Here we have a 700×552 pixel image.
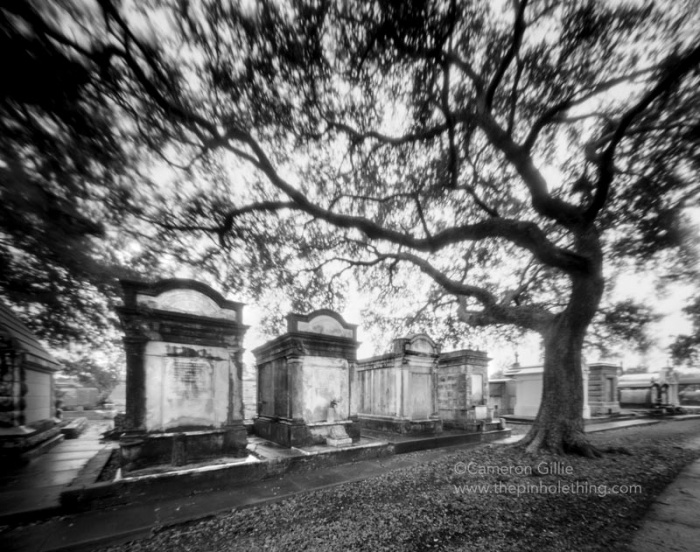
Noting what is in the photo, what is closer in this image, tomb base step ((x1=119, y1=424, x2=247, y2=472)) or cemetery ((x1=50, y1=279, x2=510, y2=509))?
tomb base step ((x1=119, y1=424, x2=247, y2=472))

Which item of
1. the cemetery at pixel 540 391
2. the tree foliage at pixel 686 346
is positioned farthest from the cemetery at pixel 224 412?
the tree foliage at pixel 686 346

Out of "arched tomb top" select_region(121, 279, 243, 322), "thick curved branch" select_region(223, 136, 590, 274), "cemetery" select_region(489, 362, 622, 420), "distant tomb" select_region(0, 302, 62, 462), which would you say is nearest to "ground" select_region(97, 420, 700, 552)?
"arched tomb top" select_region(121, 279, 243, 322)

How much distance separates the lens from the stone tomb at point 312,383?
7766mm

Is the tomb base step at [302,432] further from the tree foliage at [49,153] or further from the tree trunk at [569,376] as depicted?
the tree foliage at [49,153]

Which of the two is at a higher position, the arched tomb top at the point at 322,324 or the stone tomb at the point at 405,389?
the arched tomb top at the point at 322,324

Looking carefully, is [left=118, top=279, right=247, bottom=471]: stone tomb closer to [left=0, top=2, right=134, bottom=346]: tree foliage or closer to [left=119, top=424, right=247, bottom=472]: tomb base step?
[left=119, top=424, right=247, bottom=472]: tomb base step

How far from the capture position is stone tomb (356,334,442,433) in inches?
404

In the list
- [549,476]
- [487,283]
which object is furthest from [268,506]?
[487,283]

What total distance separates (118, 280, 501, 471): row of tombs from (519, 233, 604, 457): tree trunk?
3.96m

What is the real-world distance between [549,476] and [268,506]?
4.97 meters

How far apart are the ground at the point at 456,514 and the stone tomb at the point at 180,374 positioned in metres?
2.26

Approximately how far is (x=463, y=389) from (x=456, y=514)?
27.0 ft

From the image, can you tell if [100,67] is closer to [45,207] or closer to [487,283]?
[45,207]

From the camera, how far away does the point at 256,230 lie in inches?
298
